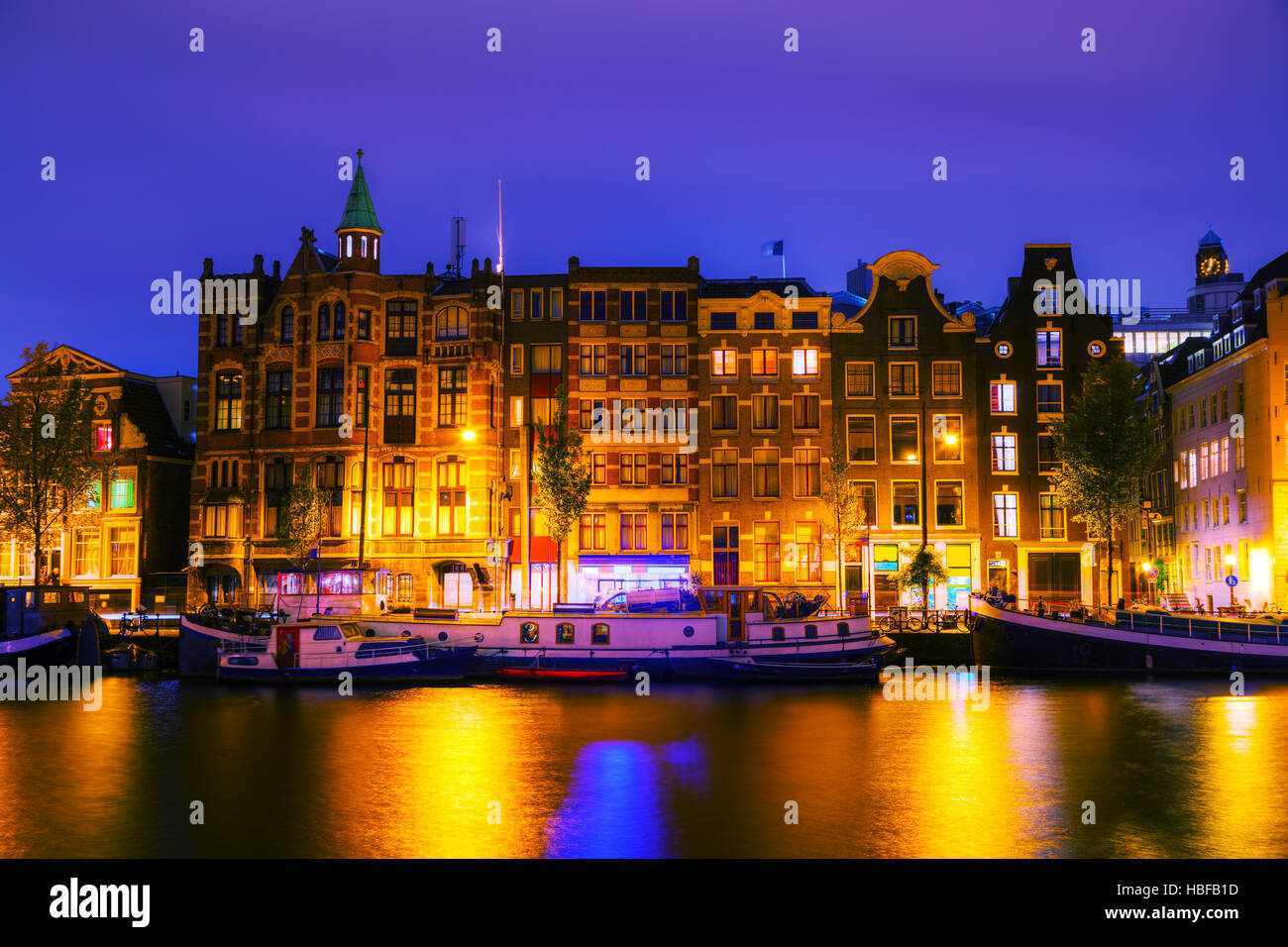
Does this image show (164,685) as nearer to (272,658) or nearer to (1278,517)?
(272,658)

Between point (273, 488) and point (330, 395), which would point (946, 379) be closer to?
point (330, 395)

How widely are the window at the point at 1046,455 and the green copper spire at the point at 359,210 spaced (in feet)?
148

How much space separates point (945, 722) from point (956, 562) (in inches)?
1301

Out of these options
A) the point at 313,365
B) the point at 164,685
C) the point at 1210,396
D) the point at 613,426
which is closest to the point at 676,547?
the point at 613,426

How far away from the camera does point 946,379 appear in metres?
73.9

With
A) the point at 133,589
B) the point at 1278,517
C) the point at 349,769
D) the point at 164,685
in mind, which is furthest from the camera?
the point at 133,589

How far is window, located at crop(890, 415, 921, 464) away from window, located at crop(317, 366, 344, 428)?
3548 centimetres

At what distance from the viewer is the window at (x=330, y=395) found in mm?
76125

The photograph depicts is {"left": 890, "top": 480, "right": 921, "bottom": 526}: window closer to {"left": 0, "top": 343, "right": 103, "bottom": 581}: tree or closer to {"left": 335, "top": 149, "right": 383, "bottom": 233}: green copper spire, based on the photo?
{"left": 335, "top": 149, "right": 383, "bottom": 233}: green copper spire

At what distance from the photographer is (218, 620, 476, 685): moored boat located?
174ft

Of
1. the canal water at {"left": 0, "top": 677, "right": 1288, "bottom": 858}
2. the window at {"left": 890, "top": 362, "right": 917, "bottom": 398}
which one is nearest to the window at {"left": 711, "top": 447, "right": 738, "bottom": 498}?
the window at {"left": 890, "top": 362, "right": 917, "bottom": 398}

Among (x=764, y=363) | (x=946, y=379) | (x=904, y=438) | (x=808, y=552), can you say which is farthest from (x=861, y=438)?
(x=808, y=552)

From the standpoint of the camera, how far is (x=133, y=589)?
→ 7781 centimetres

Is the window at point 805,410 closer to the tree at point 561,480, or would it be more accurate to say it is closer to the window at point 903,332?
the window at point 903,332
